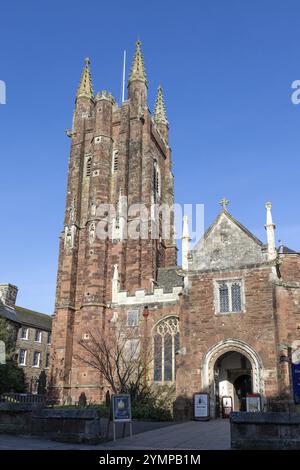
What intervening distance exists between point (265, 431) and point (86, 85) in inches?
1727

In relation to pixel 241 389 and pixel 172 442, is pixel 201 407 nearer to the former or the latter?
pixel 241 389

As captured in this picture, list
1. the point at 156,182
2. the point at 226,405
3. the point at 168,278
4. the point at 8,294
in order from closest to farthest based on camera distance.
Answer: the point at 226,405 → the point at 168,278 → the point at 156,182 → the point at 8,294

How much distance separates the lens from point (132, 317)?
3409cm

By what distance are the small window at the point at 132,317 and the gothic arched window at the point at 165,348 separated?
1.69m

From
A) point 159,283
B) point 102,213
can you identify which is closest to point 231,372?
point 159,283

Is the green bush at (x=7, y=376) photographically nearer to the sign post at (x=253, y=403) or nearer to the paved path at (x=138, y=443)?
the sign post at (x=253, y=403)

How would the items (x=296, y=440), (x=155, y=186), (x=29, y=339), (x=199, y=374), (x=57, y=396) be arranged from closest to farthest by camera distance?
(x=296, y=440), (x=199, y=374), (x=57, y=396), (x=155, y=186), (x=29, y=339)

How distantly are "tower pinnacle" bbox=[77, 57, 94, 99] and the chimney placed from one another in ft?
71.0

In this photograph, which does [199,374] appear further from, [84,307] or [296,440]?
[296,440]

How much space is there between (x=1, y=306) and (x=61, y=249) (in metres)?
10.7
